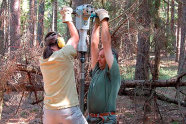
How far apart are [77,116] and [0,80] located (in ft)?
9.21

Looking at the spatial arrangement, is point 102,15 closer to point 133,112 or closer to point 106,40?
point 106,40

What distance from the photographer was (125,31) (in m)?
5.29

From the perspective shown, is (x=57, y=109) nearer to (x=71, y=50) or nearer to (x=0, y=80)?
(x=71, y=50)

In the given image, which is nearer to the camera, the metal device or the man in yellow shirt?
the man in yellow shirt

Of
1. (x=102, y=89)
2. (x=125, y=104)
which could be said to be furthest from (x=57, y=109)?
(x=125, y=104)

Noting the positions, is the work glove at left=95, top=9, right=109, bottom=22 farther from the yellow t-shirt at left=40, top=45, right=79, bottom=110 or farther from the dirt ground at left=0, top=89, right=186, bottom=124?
the dirt ground at left=0, top=89, right=186, bottom=124

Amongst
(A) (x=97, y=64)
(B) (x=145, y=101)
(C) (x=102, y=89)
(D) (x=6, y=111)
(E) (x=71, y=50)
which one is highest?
(E) (x=71, y=50)

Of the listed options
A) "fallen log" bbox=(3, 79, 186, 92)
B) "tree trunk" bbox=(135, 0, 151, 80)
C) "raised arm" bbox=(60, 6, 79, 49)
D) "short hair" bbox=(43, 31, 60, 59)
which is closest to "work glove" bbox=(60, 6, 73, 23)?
"raised arm" bbox=(60, 6, 79, 49)

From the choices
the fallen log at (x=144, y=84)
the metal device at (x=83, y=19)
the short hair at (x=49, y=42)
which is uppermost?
the metal device at (x=83, y=19)

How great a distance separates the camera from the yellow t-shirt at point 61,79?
261 centimetres

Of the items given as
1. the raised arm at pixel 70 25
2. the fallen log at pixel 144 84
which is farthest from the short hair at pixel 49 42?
the fallen log at pixel 144 84

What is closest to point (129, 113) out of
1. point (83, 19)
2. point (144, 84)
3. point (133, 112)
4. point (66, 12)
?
point (133, 112)

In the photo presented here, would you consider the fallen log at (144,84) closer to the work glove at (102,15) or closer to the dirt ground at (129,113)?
the dirt ground at (129,113)

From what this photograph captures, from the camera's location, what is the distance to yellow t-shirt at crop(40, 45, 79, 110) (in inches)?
103
